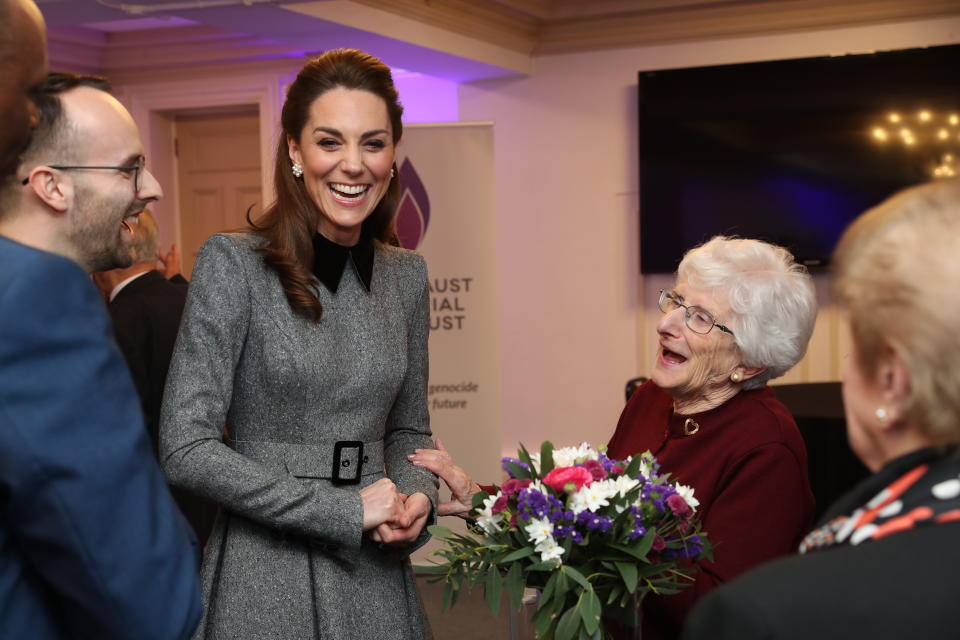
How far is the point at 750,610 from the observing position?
0.75 m

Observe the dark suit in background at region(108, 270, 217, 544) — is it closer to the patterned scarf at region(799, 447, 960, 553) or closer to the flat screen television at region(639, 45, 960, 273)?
the patterned scarf at region(799, 447, 960, 553)

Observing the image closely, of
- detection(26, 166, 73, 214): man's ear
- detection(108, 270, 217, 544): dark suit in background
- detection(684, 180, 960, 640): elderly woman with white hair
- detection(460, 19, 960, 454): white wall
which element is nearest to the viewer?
detection(684, 180, 960, 640): elderly woman with white hair

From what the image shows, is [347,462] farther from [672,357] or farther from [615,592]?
[672,357]

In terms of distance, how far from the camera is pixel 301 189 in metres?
1.79

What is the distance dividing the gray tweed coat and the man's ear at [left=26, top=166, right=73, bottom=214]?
35cm

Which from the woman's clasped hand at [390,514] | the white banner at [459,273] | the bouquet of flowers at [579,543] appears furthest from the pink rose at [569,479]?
the white banner at [459,273]

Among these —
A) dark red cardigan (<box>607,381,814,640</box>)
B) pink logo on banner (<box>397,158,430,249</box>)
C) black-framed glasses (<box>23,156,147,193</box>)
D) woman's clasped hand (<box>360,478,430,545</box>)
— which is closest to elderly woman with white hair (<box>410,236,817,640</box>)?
dark red cardigan (<box>607,381,814,640</box>)

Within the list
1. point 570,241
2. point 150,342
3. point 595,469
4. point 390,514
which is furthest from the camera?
point 570,241

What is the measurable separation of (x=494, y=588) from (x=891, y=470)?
28.3 inches

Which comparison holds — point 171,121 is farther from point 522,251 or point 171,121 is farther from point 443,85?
point 522,251

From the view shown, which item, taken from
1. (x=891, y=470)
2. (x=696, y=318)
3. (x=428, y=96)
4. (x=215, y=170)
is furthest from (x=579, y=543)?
(x=215, y=170)

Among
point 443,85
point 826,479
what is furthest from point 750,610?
point 443,85

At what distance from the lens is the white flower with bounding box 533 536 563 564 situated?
1.38 metres

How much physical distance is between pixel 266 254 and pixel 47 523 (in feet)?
2.77
